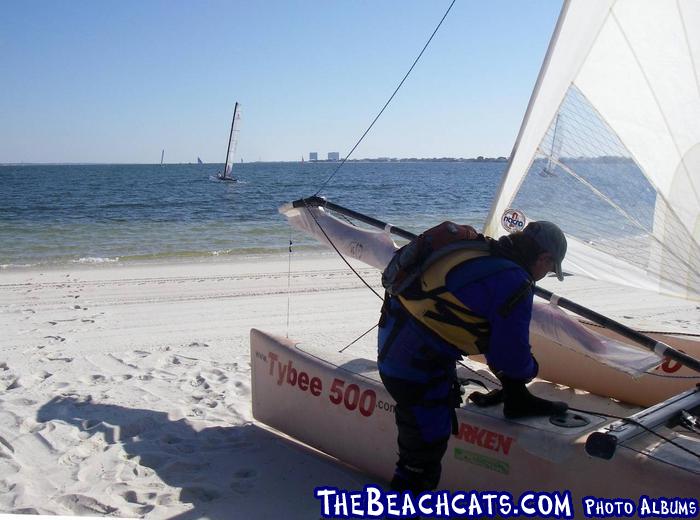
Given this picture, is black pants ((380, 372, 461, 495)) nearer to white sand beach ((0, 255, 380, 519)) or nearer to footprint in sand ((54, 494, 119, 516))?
white sand beach ((0, 255, 380, 519))

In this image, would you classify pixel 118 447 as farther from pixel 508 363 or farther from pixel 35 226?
pixel 35 226

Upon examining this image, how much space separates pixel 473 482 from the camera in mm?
3119

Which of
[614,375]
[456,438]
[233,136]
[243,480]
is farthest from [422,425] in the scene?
[233,136]

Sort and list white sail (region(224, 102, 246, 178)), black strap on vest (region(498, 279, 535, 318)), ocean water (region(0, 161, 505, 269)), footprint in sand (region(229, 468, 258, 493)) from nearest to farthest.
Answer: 1. black strap on vest (region(498, 279, 535, 318))
2. footprint in sand (region(229, 468, 258, 493))
3. ocean water (region(0, 161, 505, 269))
4. white sail (region(224, 102, 246, 178))

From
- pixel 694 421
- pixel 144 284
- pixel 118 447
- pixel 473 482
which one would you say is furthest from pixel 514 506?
pixel 144 284

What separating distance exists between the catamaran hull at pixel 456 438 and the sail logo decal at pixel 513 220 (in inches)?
46.1

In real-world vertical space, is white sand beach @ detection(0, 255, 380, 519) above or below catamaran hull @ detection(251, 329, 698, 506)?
below

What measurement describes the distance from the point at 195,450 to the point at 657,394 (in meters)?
2.77

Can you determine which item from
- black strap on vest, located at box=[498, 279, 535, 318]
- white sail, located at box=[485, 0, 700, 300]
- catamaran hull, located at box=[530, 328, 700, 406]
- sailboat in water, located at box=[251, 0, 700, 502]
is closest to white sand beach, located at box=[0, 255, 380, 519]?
sailboat in water, located at box=[251, 0, 700, 502]

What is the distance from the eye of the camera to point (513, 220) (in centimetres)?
392

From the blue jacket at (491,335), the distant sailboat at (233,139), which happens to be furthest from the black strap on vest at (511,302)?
the distant sailboat at (233,139)

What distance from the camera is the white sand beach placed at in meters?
3.29
